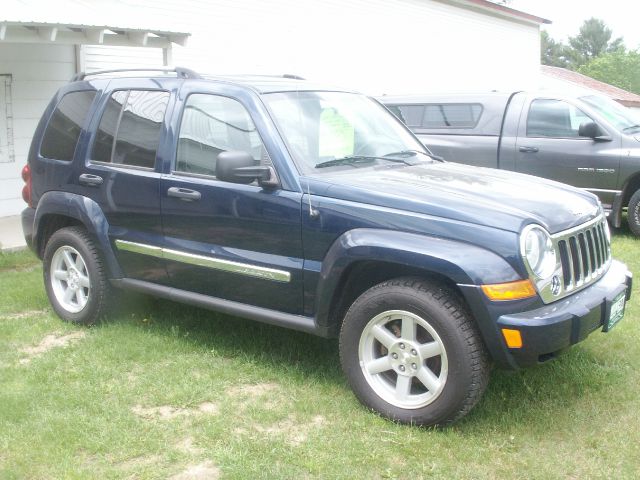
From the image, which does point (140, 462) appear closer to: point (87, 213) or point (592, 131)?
point (87, 213)

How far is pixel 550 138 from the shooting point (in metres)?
9.22

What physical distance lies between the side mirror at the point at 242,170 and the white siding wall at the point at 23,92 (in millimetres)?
7335

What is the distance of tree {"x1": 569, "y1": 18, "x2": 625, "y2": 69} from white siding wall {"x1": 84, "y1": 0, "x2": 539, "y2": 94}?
6169cm

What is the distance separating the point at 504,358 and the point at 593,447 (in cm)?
Result: 62

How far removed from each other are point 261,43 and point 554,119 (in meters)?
7.01

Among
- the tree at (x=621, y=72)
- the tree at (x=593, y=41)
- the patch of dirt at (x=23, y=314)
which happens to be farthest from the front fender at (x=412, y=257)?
the tree at (x=593, y=41)

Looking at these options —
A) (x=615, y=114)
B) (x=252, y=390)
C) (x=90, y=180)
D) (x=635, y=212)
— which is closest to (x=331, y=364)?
(x=252, y=390)

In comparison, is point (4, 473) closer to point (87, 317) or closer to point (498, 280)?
point (87, 317)

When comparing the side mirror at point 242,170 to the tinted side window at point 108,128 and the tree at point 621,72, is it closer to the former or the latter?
the tinted side window at point 108,128

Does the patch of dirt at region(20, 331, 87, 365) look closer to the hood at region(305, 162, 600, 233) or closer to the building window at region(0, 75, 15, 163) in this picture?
the hood at region(305, 162, 600, 233)

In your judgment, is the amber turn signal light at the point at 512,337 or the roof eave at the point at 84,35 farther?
the roof eave at the point at 84,35

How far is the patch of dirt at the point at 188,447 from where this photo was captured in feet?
12.4

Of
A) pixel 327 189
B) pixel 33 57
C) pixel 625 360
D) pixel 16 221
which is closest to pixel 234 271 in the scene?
pixel 327 189

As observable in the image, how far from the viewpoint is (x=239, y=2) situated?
14.1m
